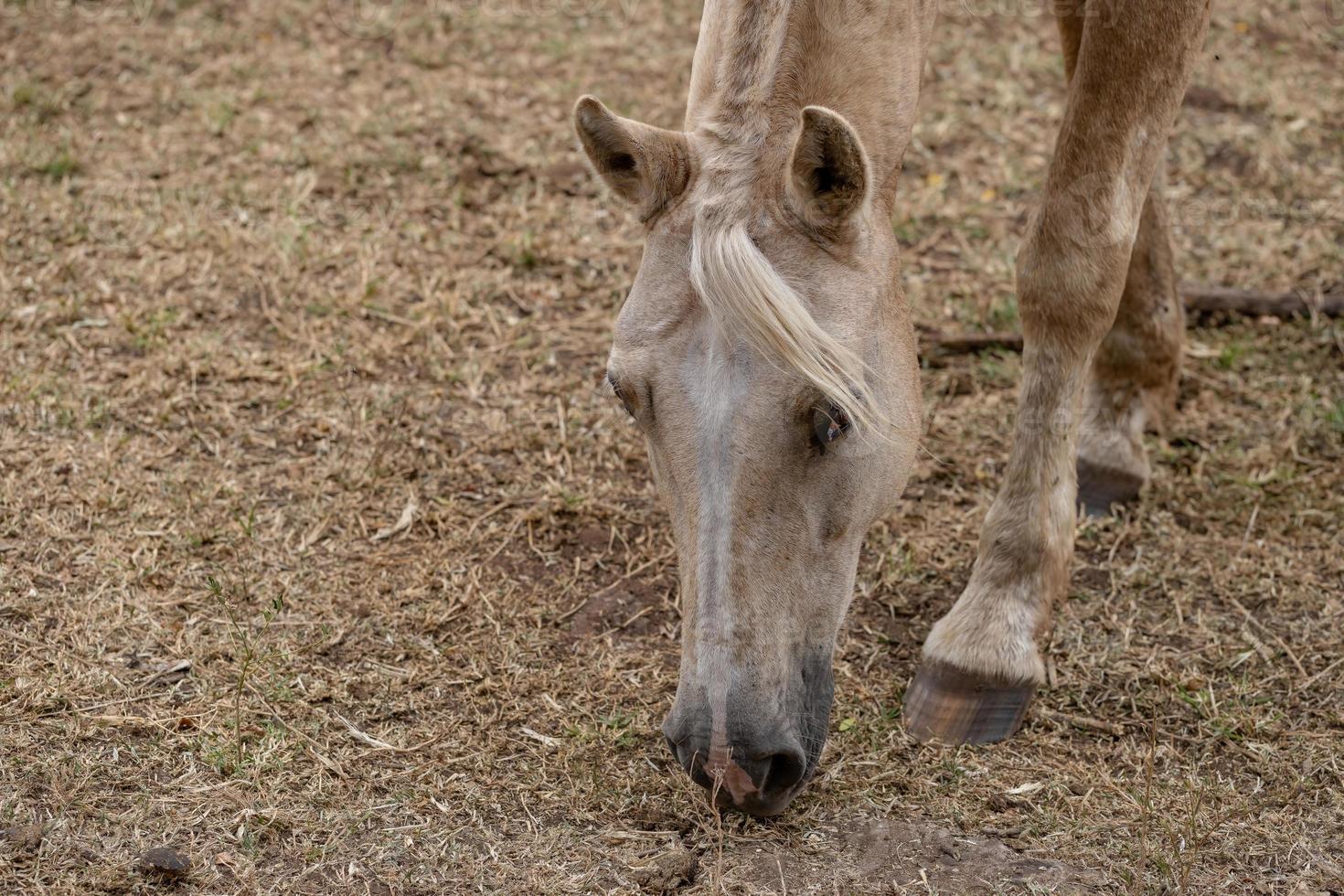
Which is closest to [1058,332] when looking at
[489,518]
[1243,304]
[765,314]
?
[765,314]

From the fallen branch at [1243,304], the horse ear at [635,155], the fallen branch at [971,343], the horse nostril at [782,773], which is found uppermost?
the horse ear at [635,155]

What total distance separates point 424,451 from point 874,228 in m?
1.79

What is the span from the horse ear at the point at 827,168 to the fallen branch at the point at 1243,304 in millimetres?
2128

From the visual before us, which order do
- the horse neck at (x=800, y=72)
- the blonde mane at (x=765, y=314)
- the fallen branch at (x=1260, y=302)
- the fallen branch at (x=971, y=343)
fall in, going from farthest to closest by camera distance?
the fallen branch at (x=1260, y=302) → the fallen branch at (x=971, y=343) → the horse neck at (x=800, y=72) → the blonde mane at (x=765, y=314)

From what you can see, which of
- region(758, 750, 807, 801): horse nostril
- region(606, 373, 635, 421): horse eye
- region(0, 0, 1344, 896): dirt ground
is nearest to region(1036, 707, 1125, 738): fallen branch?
region(0, 0, 1344, 896): dirt ground

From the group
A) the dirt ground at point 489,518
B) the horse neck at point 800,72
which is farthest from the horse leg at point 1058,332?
Answer: the horse neck at point 800,72

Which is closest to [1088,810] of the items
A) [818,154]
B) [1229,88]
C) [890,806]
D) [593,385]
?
[890,806]

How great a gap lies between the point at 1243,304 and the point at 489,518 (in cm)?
292

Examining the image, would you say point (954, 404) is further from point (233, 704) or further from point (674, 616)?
point (233, 704)

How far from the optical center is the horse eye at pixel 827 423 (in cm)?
261

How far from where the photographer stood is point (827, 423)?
2.62m

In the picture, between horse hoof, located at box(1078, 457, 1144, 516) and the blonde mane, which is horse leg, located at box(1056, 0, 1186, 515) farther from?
the blonde mane

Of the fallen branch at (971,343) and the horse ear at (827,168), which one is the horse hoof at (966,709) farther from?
the fallen branch at (971,343)

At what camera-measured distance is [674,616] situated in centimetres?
354
